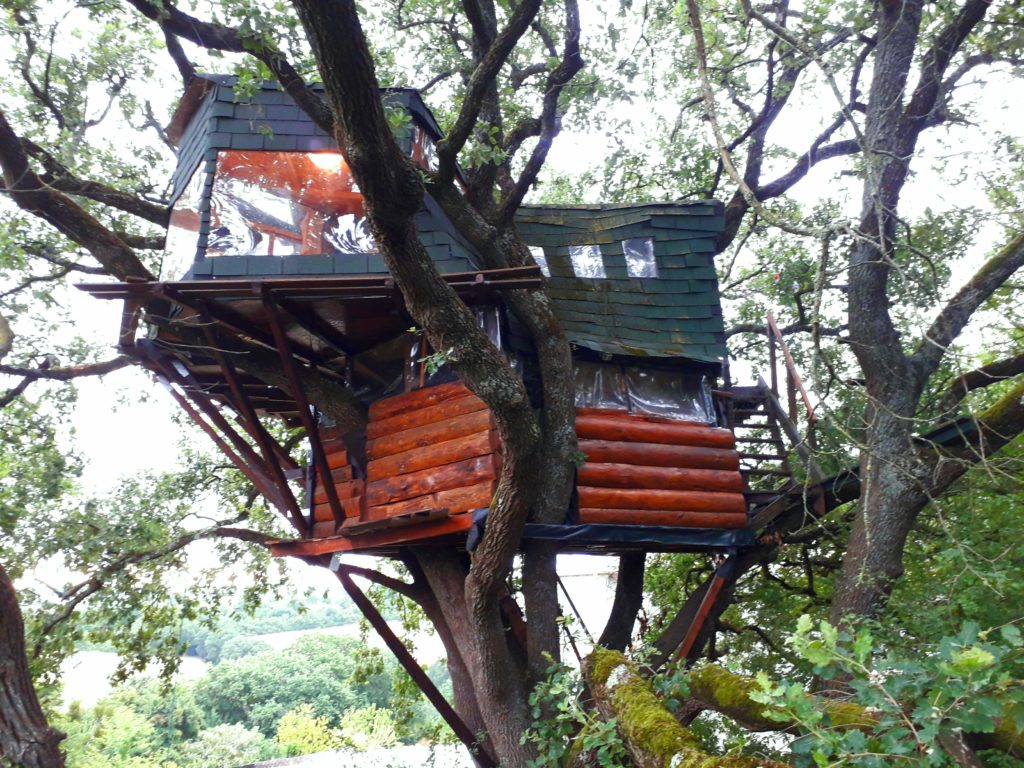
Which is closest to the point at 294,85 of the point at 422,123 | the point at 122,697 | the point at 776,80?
the point at 422,123

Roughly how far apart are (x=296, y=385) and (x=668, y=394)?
172 inches

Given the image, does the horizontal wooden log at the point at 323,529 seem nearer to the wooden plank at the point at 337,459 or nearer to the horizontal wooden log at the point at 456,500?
the wooden plank at the point at 337,459

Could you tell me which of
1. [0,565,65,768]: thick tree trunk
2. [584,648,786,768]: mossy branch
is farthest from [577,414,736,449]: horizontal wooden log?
[0,565,65,768]: thick tree trunk

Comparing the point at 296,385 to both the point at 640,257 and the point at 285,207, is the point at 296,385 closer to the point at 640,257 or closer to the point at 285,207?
the point at 285,207

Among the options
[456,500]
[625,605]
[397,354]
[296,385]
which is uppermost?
[397,354]

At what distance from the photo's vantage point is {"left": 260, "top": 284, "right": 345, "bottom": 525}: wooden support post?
769 cm

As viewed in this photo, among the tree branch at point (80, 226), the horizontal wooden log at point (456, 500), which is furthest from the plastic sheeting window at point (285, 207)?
the horizontal wooden log at point (456, 500)

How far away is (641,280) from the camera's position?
1066 centimetres

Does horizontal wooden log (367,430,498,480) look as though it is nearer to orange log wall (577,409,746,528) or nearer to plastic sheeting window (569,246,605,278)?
orange log wall (577,409,746,528)

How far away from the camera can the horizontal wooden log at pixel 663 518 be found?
8742mm

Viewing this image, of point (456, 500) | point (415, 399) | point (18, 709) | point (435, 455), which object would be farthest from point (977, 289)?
point (18, 709)

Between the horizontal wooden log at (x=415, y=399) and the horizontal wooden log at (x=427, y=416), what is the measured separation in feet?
0.14

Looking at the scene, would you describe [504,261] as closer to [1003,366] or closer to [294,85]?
[294,85]

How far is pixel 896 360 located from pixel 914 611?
2380mm
